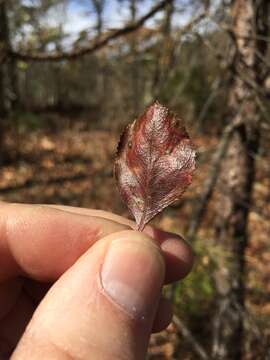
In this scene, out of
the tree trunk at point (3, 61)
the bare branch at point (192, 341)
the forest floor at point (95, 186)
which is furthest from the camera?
the forest floor at point (95, 186)

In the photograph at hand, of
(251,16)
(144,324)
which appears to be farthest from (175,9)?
(144,324)

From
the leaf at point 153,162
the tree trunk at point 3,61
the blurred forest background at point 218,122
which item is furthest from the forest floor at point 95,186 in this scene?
the leaf at point 153,162

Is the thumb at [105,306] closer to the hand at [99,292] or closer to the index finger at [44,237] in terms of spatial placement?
the hand at [99,292]

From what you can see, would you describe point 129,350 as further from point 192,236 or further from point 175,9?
point 175,9

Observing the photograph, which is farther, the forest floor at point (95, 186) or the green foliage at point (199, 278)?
the forest floor at point (95, 186)

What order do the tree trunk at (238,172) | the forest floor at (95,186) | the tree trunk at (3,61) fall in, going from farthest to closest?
the forest floor at (95,186) → the tree trunk at (3,61) → the tree trunk at (238,172)

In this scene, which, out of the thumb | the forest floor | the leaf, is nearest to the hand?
the thumb

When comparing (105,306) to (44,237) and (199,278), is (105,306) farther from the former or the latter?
(199,278)
